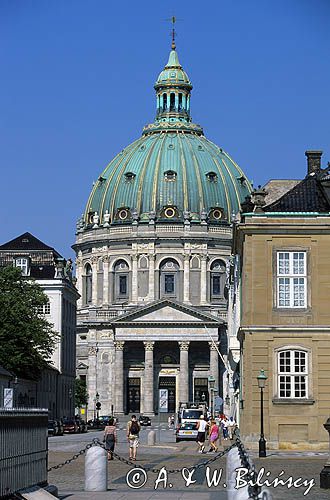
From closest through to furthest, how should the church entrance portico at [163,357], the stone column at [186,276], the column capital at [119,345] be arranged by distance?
the church entrance portico at [163,357], the column capital at [119,345], the stone column at [186,276]

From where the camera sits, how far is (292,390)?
53.6 m

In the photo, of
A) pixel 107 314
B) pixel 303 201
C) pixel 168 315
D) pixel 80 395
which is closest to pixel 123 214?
pixel 107 314

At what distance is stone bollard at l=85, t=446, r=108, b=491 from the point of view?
30.0 meters

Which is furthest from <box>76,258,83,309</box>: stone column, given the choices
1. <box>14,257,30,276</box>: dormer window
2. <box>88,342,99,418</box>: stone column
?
<box>14,257,30,276</box>: dormer window

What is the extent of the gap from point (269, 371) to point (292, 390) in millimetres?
1175

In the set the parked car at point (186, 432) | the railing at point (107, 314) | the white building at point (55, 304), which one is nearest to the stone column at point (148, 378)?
the railing at point (107, 314)

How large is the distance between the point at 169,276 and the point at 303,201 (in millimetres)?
121577

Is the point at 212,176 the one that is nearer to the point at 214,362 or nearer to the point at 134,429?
the point at 214,362

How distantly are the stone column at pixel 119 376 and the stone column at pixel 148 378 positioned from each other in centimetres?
279

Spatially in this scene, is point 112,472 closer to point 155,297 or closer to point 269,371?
point 269,371

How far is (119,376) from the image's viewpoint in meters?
166

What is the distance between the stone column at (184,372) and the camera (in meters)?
163

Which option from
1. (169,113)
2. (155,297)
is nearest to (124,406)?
(155,297)

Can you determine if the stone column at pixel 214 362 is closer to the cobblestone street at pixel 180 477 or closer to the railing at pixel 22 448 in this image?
the cobblestone street at pixel 180 477
